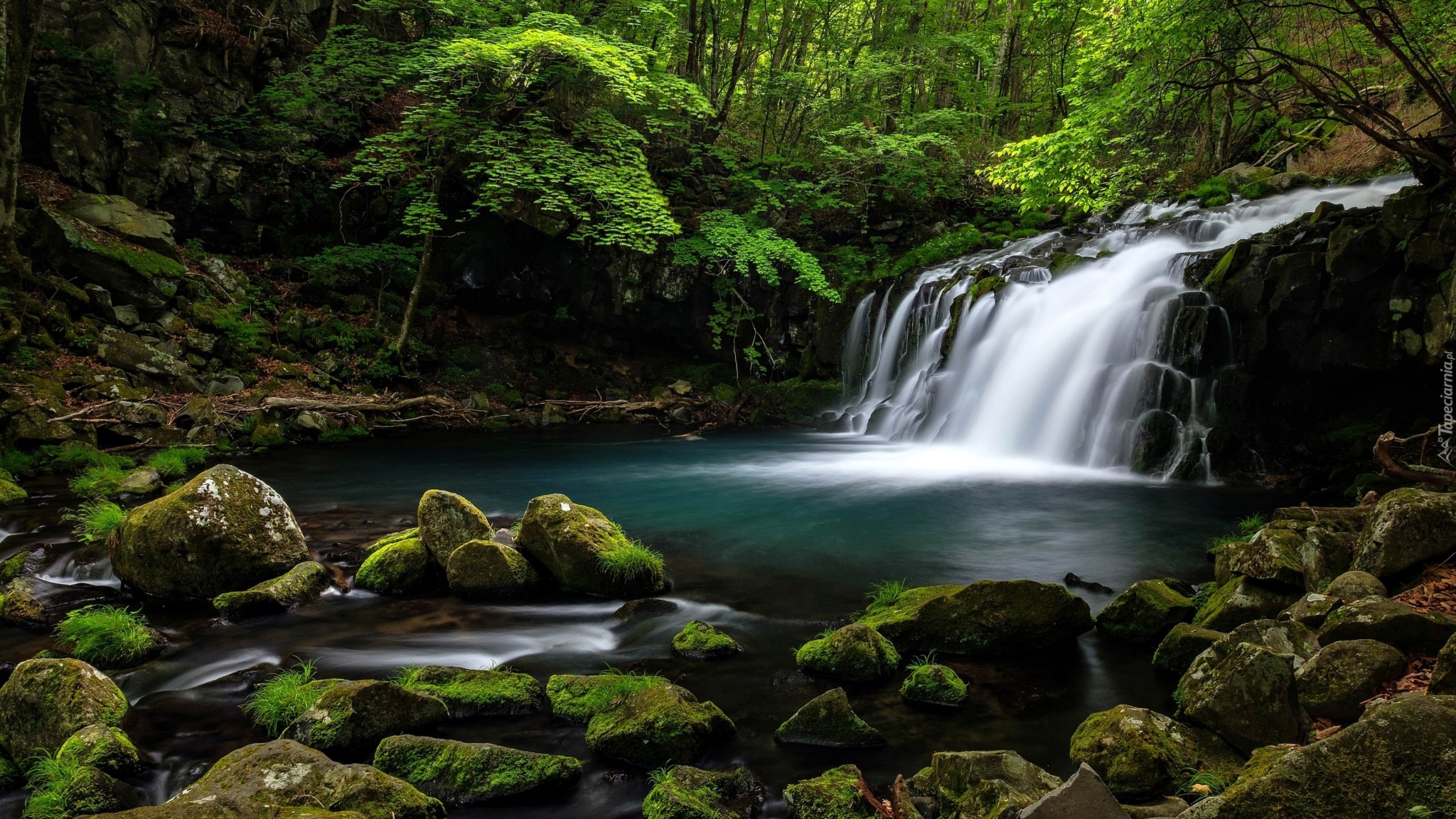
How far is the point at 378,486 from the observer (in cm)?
1000

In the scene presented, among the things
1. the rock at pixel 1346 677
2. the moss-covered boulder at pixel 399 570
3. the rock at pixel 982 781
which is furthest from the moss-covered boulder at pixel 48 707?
the rock at pixel 1346 677

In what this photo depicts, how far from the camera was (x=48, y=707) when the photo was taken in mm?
3592

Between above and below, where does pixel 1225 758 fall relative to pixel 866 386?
below

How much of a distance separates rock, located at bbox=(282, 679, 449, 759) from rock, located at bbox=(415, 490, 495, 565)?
7.76 ft

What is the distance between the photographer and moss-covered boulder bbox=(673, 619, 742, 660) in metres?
4.93

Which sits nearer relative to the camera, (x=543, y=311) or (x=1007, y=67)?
(x=543, y=311)

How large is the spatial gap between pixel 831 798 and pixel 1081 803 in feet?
3.73

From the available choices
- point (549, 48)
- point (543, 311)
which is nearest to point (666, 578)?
point (549, 48)

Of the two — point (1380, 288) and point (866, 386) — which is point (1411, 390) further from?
point (866, 386)

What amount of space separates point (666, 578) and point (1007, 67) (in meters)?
20.8

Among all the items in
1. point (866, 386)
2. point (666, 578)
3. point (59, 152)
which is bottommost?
point (666, 578)

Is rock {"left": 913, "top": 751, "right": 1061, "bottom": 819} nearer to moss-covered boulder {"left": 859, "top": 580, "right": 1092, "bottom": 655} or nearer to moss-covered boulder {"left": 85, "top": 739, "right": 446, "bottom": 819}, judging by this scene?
moss-covered boulder {"left": 859, "top": 580, "right": 1092, "bottom": 655}

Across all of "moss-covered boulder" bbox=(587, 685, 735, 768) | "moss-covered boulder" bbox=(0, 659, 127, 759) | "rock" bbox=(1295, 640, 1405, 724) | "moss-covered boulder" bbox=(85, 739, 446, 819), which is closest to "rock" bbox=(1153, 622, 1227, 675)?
"rock" bbox=(1295, 640, 1405, 724)

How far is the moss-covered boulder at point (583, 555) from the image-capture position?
19.6 feet
